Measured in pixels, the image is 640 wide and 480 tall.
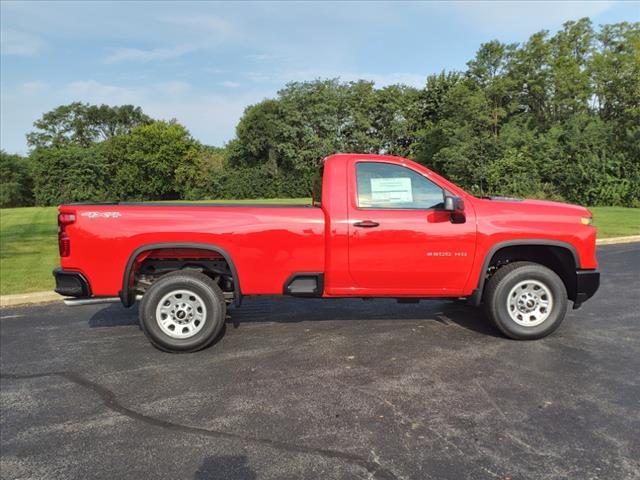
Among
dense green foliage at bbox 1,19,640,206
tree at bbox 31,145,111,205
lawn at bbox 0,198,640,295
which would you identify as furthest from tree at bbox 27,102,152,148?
lawn at bbox 0,198,640,295

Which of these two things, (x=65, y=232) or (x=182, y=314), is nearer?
(x=65, y=232)

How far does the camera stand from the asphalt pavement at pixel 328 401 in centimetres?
292

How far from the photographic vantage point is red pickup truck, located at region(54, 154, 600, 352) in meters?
4.77

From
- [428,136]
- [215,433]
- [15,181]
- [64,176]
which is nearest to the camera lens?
[215,433]

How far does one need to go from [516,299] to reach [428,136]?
4564 cm

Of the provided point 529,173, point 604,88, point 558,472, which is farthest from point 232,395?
point 604,88

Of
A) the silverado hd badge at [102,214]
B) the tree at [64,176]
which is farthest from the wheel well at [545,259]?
the tree at [64,176]

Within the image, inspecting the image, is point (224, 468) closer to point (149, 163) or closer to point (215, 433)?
point (215, 433)

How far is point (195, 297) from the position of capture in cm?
490

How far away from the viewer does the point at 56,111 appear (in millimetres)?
76250

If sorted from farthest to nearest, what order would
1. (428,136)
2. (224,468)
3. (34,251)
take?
(428,136) < (34,251) < (224,468)

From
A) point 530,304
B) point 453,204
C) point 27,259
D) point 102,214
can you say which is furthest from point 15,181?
point 530,304

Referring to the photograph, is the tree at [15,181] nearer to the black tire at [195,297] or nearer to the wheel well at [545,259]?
the black tire at [195,297]

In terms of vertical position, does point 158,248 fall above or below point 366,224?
below
